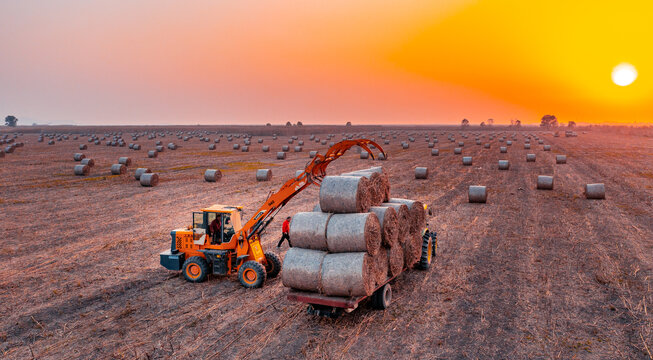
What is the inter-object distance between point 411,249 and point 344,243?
10.0 ft

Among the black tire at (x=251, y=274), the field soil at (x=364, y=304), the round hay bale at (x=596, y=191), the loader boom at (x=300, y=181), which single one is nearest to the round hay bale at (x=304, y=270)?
the field soil at (x=364, y=304)

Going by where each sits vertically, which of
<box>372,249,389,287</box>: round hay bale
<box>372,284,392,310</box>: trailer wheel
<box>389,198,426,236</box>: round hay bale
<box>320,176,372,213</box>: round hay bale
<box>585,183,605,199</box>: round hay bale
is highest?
<box>320,176,372,213</box>: round hay bale

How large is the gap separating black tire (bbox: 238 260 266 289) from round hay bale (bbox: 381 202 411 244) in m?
3.72

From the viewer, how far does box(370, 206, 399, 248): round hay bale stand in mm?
10117

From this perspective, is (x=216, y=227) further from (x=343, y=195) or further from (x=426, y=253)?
(x=426, y=253)

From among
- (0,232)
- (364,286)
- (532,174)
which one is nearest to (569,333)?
(364,286)

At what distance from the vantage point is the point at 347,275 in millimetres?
8961

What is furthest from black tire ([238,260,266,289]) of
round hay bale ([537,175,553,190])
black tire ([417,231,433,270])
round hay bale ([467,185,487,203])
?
round hay bale ([537,175,553,190])

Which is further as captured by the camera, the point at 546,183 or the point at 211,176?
the point at 211,176

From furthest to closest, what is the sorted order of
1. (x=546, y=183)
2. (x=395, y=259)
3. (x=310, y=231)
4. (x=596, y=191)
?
(x=546, y=183)
(x=596, y=191)
(x=395, y=259)
(x=310, y=231)

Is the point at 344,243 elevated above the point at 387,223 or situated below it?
below

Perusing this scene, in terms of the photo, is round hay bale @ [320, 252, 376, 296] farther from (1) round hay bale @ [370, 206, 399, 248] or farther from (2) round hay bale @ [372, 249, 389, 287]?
(1) round hay bale @ [370, 206, 399, 248]

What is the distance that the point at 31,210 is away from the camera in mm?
21141

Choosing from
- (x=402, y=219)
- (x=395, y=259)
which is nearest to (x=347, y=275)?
(x=395, y=259)
